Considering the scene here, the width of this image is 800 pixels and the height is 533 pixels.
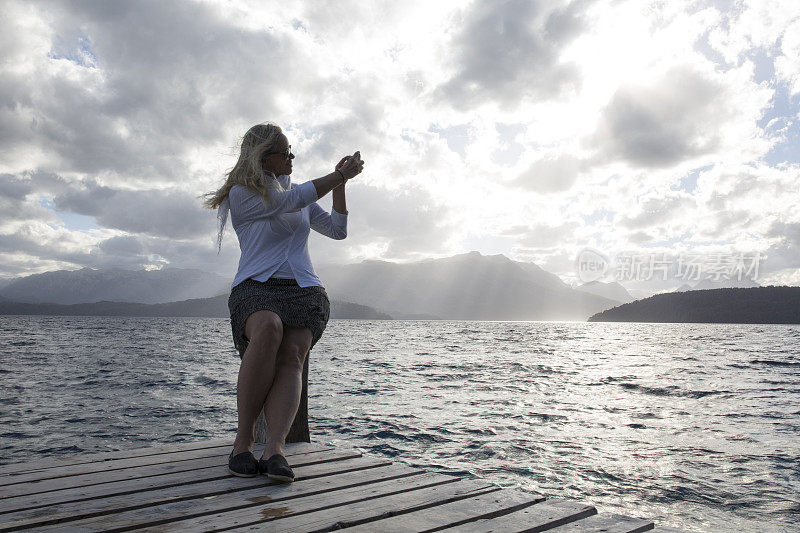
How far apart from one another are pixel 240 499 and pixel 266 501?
15cm

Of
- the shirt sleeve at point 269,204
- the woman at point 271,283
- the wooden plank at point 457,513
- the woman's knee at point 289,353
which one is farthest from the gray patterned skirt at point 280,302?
the wooden plank at point 457,513

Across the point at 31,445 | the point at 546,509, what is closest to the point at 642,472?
the point at 546,509

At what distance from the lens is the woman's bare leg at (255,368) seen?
3.34m

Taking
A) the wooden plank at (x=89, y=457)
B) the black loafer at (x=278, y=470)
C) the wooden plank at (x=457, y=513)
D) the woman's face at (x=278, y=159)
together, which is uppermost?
the woman's face at (x=278, y=159)

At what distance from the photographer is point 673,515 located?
6.61 meters

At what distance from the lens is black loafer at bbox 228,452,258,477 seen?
3180 millimetres

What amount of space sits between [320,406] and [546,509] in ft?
41.1

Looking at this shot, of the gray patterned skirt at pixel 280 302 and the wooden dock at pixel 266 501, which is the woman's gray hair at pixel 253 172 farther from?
the wooden dock at pixel 266 501

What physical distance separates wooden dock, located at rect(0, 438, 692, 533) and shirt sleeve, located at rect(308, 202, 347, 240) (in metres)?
1.69

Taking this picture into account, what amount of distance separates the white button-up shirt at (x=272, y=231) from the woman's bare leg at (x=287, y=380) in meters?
0.37

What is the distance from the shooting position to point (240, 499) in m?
2.74

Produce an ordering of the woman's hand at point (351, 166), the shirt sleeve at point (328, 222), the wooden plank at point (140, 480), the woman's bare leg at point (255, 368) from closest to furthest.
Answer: the wooden plank at point (140, 480)
the woman's bare leg at point (255, 368)
the woman's hand at point (351, 166)
the shirt sleeve at point (328, 222)

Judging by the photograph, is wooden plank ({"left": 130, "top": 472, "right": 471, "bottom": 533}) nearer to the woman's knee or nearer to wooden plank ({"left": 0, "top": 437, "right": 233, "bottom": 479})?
the woman's knee

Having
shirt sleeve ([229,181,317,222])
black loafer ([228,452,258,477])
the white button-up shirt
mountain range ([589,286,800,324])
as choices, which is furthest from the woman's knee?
mountain range ([589,286,800,324])
